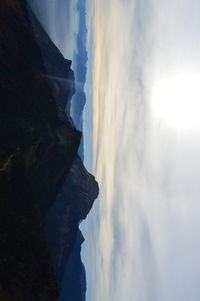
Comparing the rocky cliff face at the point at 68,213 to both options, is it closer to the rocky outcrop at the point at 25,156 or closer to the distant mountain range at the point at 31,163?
the distant mountain range at the point at 31,163

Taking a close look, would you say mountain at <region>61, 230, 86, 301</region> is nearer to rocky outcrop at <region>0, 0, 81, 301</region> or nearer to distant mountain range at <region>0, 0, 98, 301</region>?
distant mountain range at <region>0, 0, 98, 301</region>

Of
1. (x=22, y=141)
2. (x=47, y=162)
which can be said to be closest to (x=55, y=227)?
(x=47, y=162)

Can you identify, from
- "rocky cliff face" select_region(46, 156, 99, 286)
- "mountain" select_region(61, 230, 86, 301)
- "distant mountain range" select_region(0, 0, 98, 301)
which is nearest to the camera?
"distant mountain range" select_region(0, 0, 98, 301)

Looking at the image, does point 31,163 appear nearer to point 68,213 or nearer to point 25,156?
point 25,156

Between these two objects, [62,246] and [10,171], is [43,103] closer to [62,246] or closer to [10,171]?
[10,171]

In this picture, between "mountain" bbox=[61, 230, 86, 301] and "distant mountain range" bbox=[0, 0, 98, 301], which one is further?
"mountain" bbox=[61, 230, 86, 301]

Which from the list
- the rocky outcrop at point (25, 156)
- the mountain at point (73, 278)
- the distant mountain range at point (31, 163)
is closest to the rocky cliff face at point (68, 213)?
the distant mountain range at point (31, 163)

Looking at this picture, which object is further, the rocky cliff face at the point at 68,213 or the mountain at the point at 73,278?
the mountain at the point at 73,278

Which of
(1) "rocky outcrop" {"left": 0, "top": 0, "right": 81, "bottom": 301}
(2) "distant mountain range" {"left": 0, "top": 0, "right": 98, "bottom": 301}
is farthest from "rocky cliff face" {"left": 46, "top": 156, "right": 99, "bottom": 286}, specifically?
(1) "rocky outcrop" {"left": 0, "top": 0, "right": 81, "bottom": 301}
